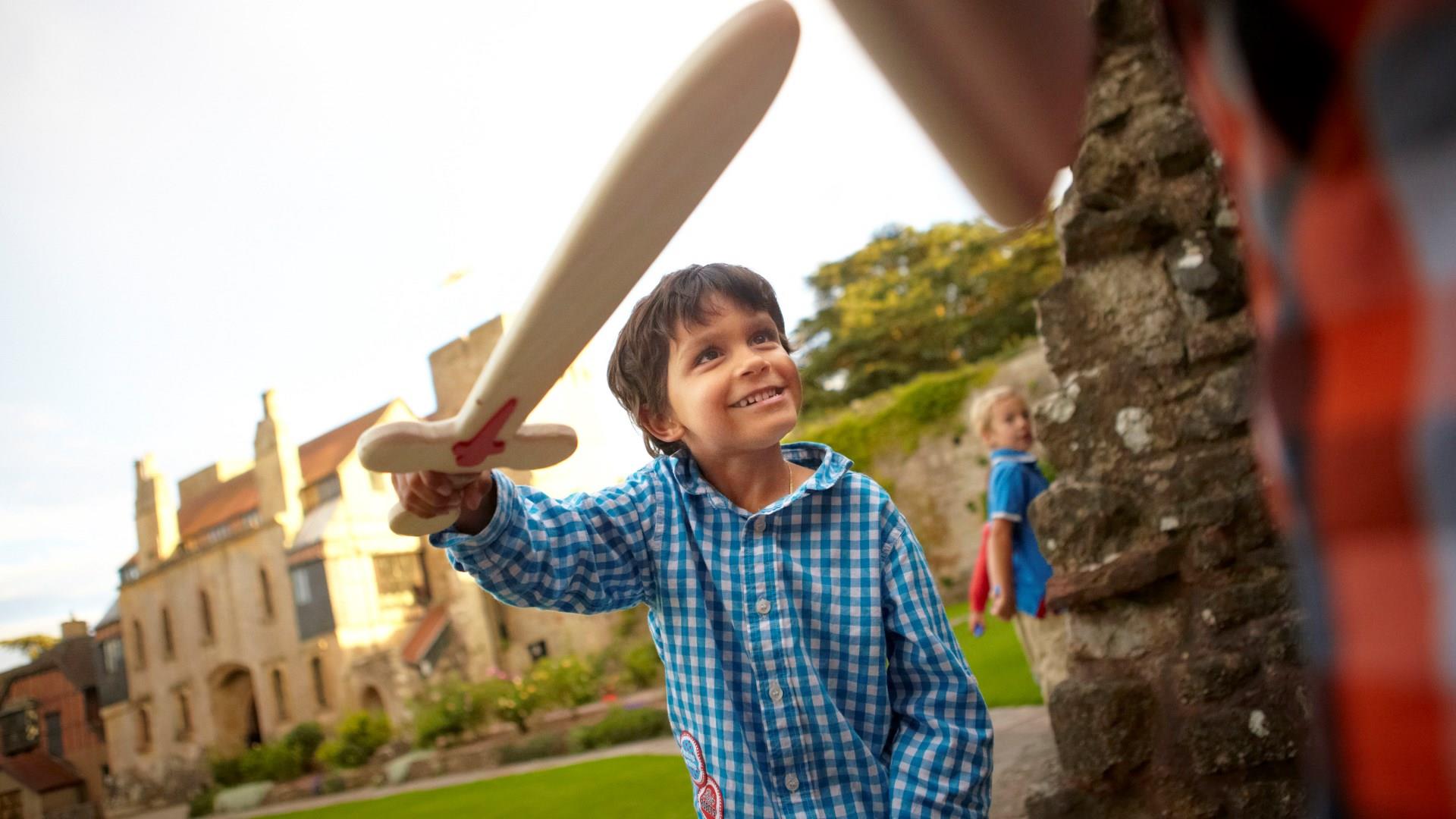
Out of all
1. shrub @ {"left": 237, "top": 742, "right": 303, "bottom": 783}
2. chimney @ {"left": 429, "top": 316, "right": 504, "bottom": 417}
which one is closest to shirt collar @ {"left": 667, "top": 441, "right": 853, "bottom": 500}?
shrub @ {"left": 237, "top": 742, "right": 303, "bottom": 783}

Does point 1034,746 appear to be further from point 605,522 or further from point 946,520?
point 946,520

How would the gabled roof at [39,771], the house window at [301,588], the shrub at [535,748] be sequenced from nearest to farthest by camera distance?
the shrub at [535,748] → the house window at [301,588] → the gabled roof at [39,771]

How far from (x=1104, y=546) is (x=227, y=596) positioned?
1000 inches

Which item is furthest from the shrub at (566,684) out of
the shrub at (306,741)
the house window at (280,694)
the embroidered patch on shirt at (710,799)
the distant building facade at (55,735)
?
the distant building facade at (55,735)

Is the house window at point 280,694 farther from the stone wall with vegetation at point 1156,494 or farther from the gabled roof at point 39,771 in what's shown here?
the stone wall with vegetation at point 1156,494

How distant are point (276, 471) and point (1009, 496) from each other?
23088 mm

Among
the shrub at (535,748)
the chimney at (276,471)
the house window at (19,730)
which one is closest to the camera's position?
the shrub at (535,748)

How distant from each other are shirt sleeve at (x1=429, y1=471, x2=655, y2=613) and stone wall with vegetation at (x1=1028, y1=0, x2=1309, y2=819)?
4.07 feet

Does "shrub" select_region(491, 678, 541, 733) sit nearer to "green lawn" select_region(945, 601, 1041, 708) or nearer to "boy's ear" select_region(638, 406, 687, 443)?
"green lawn" select_region(945, 601, 1041, 708)

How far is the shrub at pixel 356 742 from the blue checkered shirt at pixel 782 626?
1641 cm

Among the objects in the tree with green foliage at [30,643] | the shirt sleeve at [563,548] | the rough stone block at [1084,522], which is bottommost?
the rough stone block at [1084,522]

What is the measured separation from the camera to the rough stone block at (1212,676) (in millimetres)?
2307

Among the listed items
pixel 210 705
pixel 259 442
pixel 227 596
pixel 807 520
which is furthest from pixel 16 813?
pixel 807 520

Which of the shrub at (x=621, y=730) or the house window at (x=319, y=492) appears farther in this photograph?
the house window at (x=319, y=492)
